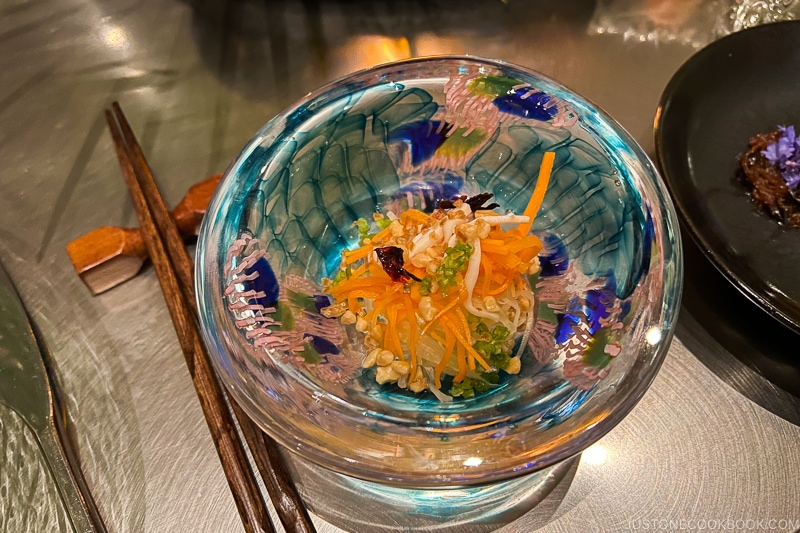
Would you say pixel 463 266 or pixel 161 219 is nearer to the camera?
pixel 463 266

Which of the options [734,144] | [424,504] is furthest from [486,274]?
[734,144]

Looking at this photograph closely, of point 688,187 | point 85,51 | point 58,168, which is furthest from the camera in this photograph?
point 85,51

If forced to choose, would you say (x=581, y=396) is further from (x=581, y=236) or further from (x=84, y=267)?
(x=84, y=267)

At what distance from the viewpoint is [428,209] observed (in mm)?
1188

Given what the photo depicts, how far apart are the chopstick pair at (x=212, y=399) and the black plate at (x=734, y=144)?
0.88 metres

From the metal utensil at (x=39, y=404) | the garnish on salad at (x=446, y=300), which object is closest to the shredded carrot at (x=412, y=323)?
the garnish on salad at (x=446, y=300)

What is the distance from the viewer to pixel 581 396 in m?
0.82

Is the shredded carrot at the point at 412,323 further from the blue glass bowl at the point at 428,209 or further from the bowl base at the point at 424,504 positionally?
the bowl base at the point at 424,504

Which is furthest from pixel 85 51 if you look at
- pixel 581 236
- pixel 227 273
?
pixel 581 236

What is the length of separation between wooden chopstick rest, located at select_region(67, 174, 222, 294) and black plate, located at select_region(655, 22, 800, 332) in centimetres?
100

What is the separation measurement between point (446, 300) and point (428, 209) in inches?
13.1

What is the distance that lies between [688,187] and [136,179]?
3.93 feet

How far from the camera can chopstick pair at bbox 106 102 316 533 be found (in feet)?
3.06

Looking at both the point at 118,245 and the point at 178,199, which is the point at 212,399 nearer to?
the point at 118,245
